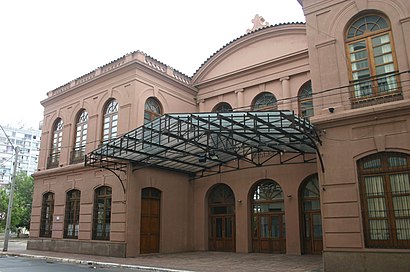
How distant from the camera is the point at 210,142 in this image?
58.9 ft

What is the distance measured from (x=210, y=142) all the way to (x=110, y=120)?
6.22 m

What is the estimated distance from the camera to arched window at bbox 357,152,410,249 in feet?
37.2

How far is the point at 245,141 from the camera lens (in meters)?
17.0

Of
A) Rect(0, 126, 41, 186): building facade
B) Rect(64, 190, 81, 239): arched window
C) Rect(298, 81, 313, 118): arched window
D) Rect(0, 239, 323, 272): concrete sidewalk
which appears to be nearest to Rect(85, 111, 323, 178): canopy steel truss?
Rect(298, 81, 313, 118): arched window

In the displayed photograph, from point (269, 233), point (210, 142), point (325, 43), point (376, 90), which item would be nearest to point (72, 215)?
point (210, 142)

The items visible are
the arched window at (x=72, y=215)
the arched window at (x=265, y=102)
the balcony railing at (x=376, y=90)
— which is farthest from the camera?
the arched window at (x=72, y=215)

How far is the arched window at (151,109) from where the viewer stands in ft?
66.4

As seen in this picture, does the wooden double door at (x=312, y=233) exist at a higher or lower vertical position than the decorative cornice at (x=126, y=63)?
lower

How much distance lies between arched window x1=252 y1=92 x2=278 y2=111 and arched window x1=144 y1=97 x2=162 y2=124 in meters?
5.34

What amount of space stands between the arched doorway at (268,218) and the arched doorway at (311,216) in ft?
3.56

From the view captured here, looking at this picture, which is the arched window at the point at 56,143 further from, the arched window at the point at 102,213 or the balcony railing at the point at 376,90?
the balcony railing at the point at 376,90

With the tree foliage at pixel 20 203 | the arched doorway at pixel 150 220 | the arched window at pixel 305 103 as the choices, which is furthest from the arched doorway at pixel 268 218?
the tree foliage at pixel 20 203

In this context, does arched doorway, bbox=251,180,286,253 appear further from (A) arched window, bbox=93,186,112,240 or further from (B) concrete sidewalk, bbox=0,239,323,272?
(A) arched window, bbox=93,186,112,240

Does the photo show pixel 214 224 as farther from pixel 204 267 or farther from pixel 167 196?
pixel 204 267
